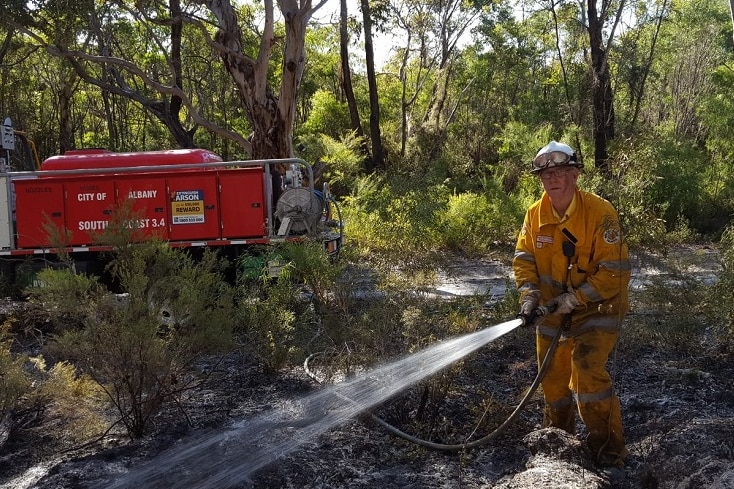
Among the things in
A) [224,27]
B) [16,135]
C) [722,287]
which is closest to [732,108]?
[224,27]

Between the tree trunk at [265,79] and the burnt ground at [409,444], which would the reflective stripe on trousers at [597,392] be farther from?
the tree trunk at [265,79]

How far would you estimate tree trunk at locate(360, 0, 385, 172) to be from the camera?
18.9 m

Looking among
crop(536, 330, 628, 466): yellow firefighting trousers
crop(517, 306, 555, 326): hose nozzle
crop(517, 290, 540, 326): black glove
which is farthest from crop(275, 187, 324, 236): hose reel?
crop(536, 330, 628, 466): yellow firefighting trousers

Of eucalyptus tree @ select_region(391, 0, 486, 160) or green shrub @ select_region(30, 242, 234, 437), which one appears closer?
green shrub @ select_region(30, 242, 234, 437)

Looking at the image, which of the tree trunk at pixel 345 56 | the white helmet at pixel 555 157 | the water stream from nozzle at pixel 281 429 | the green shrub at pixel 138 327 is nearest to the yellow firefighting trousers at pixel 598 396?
the water stream from nozzle at pixel 281 429

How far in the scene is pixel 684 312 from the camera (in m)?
5.24

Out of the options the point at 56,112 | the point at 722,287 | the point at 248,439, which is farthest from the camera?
the point at 56,112

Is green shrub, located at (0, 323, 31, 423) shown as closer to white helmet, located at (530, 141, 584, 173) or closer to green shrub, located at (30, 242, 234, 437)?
green shrub, located at (30, 242, 234, 437)

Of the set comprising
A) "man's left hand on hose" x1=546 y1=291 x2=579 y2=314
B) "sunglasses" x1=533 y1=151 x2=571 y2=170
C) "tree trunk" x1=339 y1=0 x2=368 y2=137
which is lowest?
"man's left hand on hose" x1=546 y1=291 x2=579 y2=314

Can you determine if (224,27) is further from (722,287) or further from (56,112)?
(56,112)

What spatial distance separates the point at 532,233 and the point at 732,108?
22.6 meters

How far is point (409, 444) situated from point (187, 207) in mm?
5126

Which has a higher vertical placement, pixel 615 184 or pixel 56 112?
pixel 56 112

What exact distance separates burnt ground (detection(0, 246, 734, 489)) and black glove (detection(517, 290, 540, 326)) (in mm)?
596
